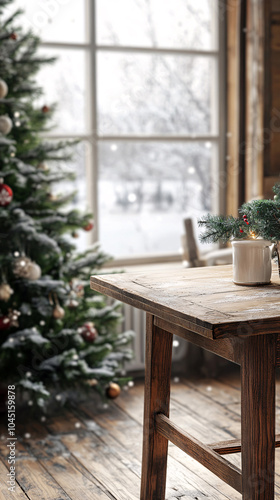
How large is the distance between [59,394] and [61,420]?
0.13 metres

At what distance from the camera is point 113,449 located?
2.80m

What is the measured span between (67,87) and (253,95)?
1.08 meters

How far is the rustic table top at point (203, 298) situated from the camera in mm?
1523

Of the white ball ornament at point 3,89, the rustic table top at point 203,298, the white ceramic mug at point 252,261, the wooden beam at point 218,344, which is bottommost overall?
the wooden beam at point 218,344

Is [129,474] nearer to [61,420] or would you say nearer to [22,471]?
[22,471]

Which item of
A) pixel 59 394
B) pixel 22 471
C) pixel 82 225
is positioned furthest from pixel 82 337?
pixel 22 471

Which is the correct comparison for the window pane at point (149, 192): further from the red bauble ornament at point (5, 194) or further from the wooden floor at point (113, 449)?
the red bauble ornament at point (5, 194)

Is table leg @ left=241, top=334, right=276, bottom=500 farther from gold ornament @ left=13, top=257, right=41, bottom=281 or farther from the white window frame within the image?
the white window frame

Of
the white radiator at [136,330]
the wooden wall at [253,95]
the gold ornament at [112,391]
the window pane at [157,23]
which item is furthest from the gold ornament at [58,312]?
the window pane at [157,23]

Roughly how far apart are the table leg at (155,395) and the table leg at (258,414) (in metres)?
0.51

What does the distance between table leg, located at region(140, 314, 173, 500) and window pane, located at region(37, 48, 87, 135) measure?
1.85 meters

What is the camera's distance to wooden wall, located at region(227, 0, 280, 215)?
3.83m

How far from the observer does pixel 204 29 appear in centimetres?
403

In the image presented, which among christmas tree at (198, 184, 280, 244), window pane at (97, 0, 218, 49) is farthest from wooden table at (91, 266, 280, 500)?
window pane at (97, 0, 218, 49)
